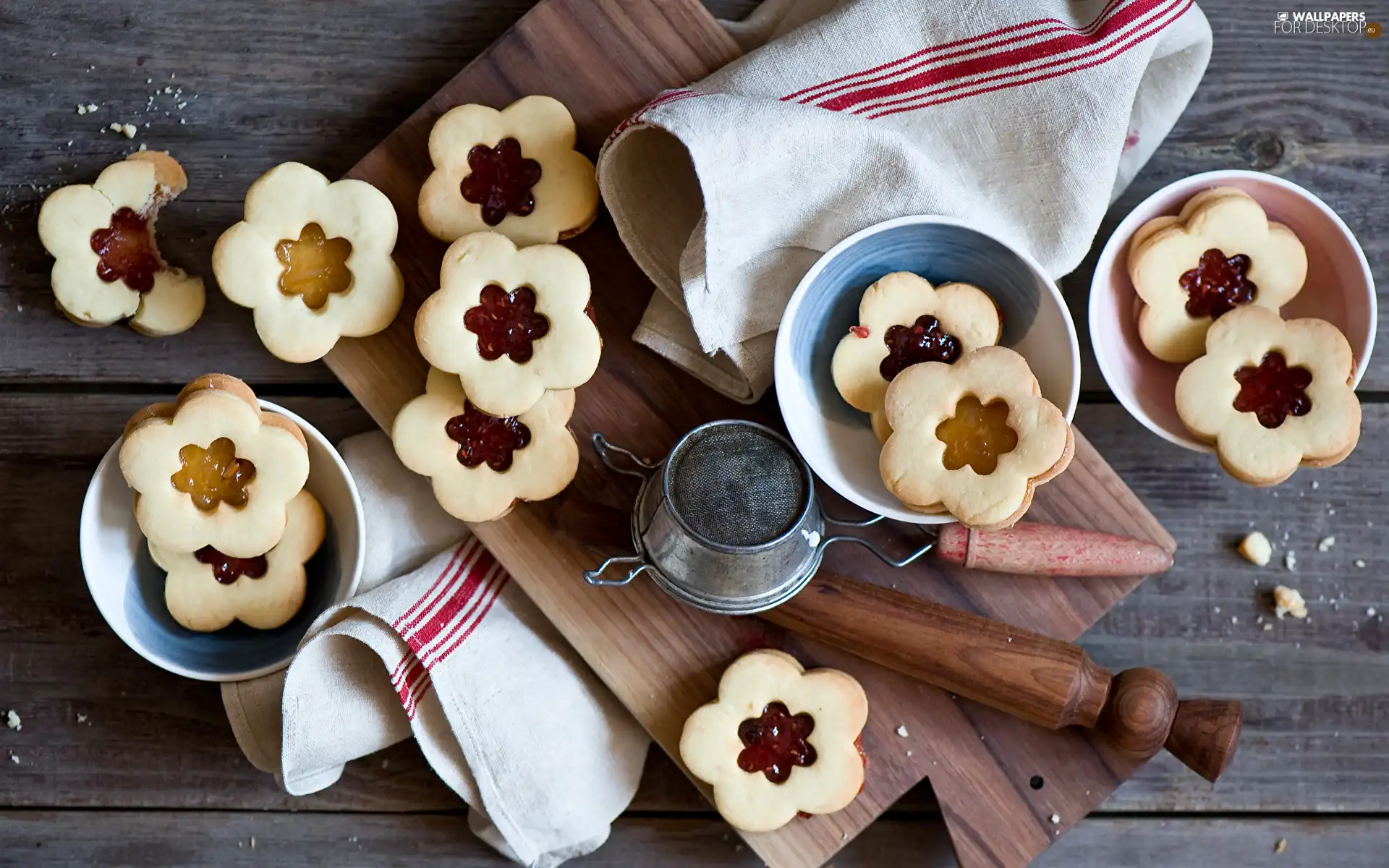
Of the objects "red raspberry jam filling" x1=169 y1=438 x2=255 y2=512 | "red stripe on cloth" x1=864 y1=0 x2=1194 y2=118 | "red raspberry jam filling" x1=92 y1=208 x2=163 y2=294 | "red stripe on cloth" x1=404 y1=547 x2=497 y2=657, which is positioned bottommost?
"red stripe on cloth" x1=404 y1=547 x2=497 y2=657

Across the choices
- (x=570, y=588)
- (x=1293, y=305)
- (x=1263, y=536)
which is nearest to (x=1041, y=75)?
(x=1293, y=305)

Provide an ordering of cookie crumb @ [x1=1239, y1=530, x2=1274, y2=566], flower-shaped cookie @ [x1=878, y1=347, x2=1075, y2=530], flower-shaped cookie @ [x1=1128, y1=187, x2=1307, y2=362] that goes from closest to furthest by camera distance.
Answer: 1. flower-shaped cookie @ [x1=878, y1=347, x2=1075, y2=530]
2. flower-shaped cookie @ [x1=1128, y1=187, x2=1307, y2=362]
3. cookie crumb @ [x1=1239, y1=530, x2=1274, y2=566]

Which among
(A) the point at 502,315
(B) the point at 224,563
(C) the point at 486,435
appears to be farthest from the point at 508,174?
(B) the point at 224,563

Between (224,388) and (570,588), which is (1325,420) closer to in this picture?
(570,588)

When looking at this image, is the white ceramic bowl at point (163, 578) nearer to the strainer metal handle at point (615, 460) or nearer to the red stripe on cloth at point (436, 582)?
the red stripe on cloth at point (436, 582)

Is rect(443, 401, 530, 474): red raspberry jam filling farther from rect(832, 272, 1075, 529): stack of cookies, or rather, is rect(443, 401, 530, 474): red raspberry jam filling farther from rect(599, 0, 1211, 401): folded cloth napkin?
rect(832, 272, 1075, 529): stack of cookies

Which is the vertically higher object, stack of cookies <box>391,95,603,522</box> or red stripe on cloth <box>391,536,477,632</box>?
stack of cookies <box>391,95,603,522</box>

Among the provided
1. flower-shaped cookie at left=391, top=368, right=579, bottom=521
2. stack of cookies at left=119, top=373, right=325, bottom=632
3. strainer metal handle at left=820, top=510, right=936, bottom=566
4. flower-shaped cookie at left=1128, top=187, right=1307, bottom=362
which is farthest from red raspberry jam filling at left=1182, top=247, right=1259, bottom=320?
stack of cookies at left=119, top=373, right=325, bottom=632

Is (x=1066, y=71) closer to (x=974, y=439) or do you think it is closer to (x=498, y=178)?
(x=974, y=439)
